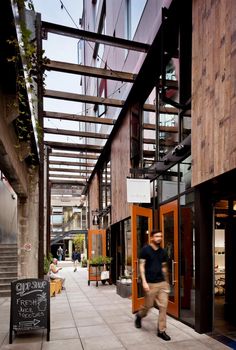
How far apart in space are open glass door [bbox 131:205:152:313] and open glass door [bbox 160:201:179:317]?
47cm

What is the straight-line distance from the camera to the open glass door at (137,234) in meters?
7.72

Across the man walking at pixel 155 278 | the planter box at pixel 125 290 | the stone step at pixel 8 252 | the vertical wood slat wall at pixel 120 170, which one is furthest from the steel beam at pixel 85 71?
the stone step at pixel 8 252

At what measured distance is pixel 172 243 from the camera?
7.63 metres

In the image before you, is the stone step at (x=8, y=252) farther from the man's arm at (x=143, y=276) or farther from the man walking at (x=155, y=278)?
the man's arm at (x=143, y=276)

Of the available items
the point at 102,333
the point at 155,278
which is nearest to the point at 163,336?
the point at 155,278

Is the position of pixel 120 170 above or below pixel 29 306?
above

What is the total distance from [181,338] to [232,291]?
8.87 feet

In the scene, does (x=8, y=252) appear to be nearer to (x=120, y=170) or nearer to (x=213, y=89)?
(x=120, y=170)

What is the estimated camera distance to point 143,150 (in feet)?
33.7

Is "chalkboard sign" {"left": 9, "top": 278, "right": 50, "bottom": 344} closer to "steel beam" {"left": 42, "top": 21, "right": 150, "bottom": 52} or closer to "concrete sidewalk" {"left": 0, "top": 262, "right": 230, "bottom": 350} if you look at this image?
"concrete sidewalk" {"left": 0, "top": 262, "right": 230, "bottom": 350}

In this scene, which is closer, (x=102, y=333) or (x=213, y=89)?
(x=213, y=89)

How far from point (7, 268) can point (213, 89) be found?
9.91 m

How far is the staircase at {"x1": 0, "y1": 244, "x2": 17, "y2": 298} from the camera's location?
36.0ft

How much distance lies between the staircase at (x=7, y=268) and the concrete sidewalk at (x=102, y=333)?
2.33 m
